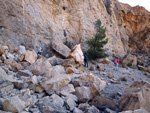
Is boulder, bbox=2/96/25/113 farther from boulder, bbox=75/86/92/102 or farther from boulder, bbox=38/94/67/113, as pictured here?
boulder, bbox=75/86/92/102

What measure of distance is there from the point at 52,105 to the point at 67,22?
13.9 meters

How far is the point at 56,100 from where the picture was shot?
12.8 ft

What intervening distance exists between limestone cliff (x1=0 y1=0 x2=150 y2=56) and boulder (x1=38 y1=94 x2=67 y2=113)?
6256 mm

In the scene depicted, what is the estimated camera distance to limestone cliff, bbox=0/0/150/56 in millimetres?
9195

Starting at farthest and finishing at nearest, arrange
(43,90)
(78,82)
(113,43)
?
(113,43) < (78,82) < (43,90)

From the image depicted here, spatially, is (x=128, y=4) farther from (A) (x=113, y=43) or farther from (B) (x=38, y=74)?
(B) (x=38, y=74)

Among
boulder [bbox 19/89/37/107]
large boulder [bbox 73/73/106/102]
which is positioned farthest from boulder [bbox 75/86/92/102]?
boulder [bbox 19/89/37/107]

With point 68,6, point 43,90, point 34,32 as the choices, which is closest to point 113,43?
point 68,6

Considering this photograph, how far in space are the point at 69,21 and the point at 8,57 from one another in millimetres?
11008

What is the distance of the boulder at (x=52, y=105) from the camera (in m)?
3.37

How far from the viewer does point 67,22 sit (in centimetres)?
1611

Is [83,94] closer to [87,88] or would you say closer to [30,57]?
[87,88]

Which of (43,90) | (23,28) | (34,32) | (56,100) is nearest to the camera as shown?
(56,100)

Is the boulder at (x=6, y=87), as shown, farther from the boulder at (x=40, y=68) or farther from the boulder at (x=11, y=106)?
the boulder at (x=40, y=68)
